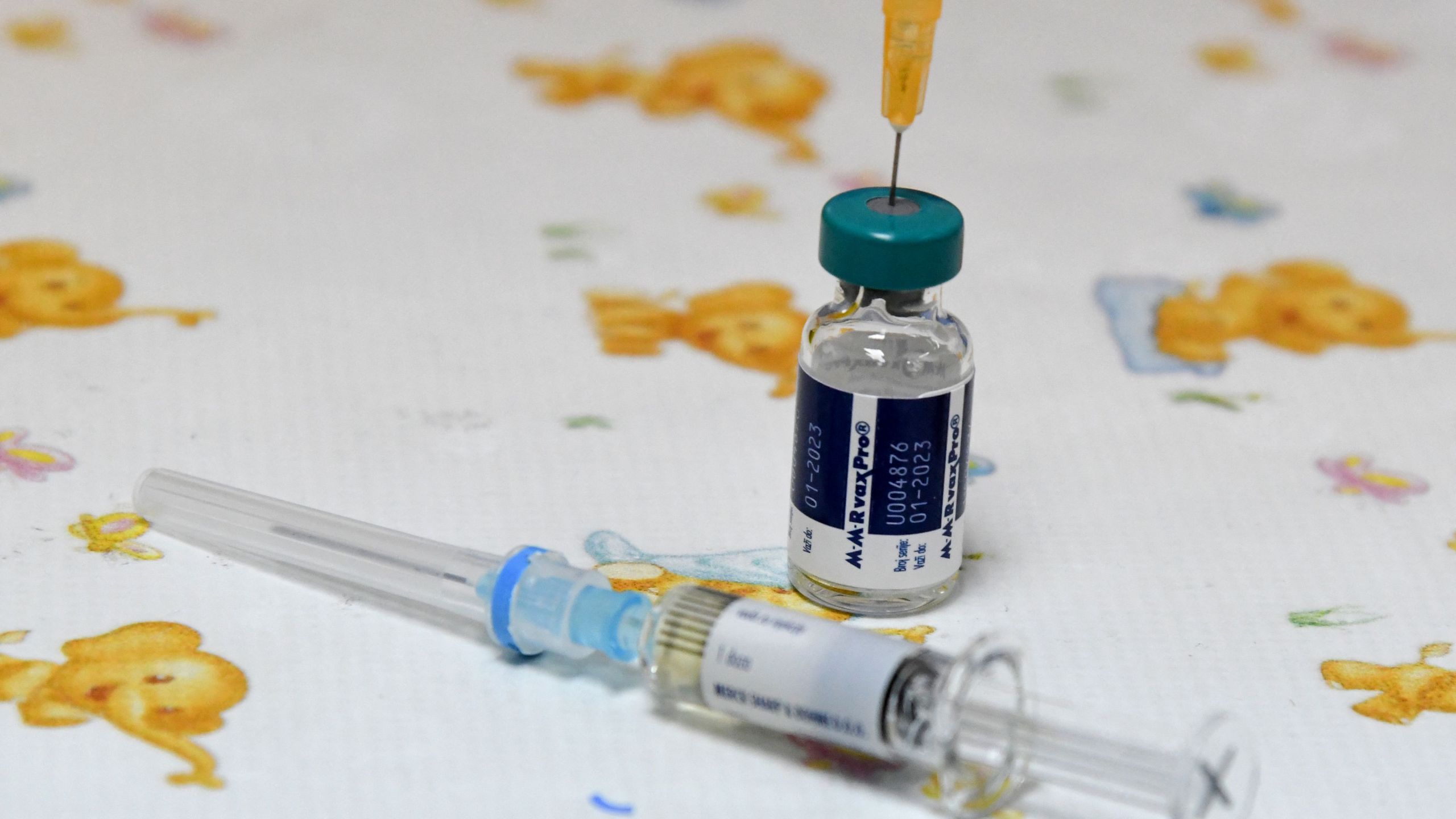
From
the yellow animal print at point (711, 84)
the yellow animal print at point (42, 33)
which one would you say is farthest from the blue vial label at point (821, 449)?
the yellow animal print at point (42, 33)

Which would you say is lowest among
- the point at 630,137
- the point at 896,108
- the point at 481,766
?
the point at 481,766

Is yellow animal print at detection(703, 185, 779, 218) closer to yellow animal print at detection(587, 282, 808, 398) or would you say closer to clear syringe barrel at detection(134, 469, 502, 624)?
yellow animal print at detection(587, 282, 808, 398)

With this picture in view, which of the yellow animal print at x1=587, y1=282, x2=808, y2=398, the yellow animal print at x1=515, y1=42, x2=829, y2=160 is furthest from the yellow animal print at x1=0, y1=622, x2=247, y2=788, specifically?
the yellow animal print at x1=515, y1=42, x2=829, y2=160

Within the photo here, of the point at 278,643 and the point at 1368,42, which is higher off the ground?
the point at 1368,42

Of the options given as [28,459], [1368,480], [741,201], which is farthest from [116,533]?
[1368,480]

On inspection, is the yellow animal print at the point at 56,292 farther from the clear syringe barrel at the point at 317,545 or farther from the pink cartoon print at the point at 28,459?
the clear syringe barrel at the point at 317,545

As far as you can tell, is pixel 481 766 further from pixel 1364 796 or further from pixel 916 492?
pixel 1364 796

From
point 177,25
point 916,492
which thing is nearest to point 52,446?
point 916,492
